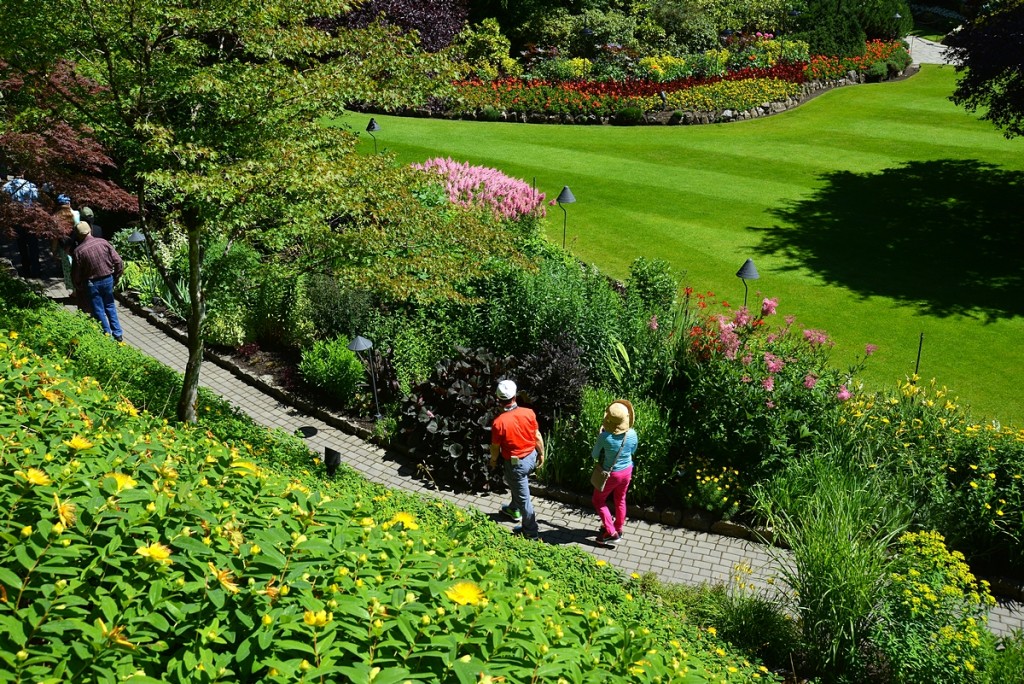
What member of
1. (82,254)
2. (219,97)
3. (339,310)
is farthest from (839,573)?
(82,254)

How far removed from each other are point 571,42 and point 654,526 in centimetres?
2565

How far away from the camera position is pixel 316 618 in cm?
336

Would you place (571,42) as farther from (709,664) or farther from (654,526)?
(709,664)

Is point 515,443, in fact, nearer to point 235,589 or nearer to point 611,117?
point 235,589

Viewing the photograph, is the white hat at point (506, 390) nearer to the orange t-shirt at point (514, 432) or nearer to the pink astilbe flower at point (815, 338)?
the orange t-shirt at point (514, 432)

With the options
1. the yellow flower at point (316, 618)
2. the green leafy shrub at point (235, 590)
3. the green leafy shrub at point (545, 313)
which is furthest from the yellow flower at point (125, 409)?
the green leafy shrub at point (545, 313)

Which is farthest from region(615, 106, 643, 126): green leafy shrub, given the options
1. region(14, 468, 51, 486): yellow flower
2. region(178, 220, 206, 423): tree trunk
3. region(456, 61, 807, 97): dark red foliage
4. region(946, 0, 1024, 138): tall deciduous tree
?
region(14, 468, 51, 486): yellow flower

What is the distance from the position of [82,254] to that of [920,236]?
1544 cm

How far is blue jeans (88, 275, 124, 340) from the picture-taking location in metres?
12.0

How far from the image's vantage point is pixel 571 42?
31.2 metres

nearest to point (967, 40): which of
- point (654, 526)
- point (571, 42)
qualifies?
point (654, 526)

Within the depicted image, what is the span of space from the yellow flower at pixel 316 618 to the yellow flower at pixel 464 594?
0.56 metres

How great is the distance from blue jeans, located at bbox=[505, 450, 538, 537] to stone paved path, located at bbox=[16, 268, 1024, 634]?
0.25 meters

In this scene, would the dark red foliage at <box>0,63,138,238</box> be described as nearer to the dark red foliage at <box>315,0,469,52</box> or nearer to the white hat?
the white hat
